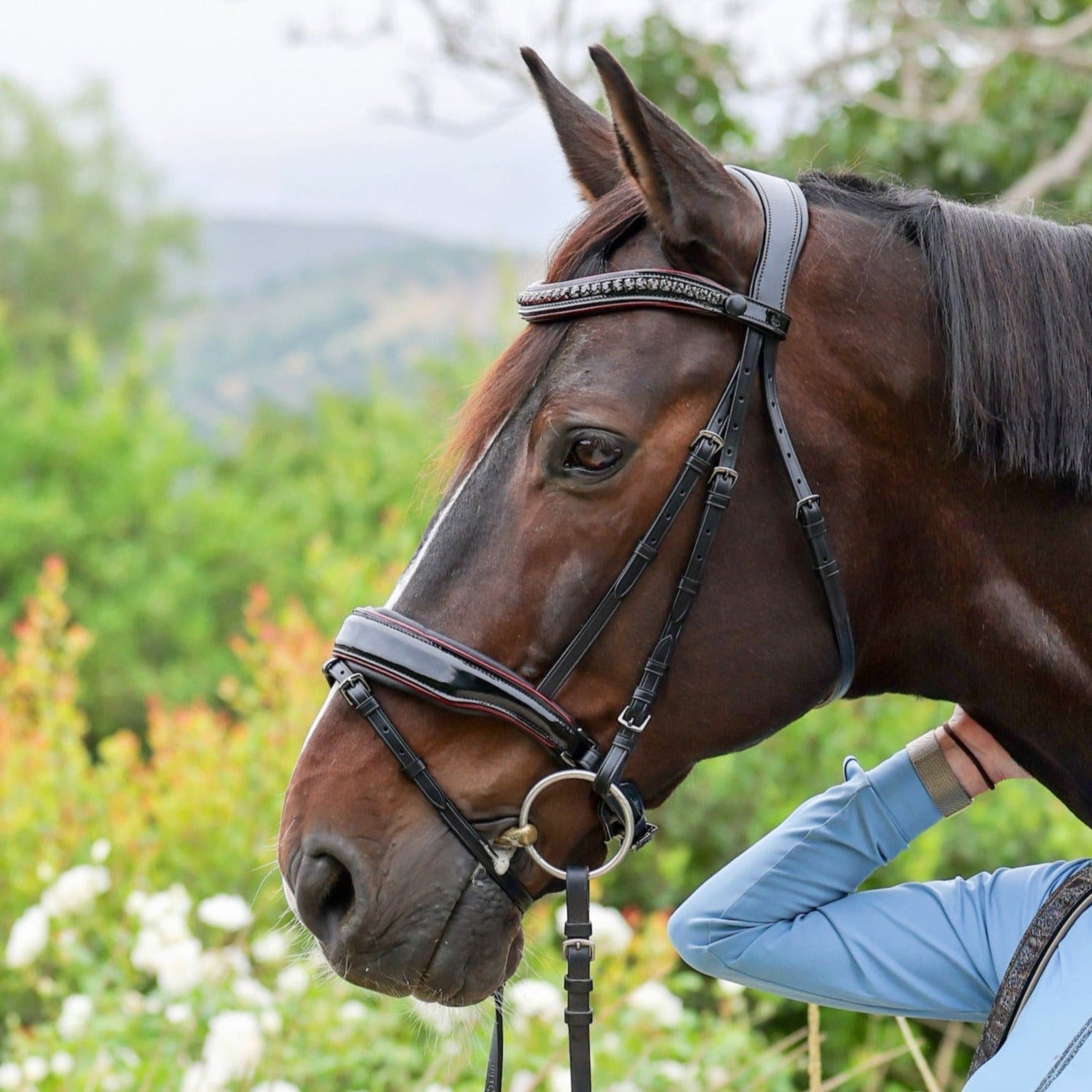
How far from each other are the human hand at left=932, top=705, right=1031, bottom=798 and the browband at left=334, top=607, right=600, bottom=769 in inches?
23.5

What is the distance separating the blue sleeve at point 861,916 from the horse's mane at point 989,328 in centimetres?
57

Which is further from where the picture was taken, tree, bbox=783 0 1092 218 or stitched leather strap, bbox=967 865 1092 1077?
tree, bbox=783 0 1092 218

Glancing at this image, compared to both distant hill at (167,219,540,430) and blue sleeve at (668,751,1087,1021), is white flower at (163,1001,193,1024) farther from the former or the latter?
distant hill at (167,219,540,430)

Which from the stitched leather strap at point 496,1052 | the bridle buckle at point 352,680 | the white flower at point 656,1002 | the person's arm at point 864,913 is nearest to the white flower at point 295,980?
the white flower at point 656,1002

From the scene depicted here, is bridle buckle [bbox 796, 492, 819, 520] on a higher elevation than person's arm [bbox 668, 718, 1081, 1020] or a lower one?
higher

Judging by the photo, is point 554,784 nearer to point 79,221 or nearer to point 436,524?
point 436,524

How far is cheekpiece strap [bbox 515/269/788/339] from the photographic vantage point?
1660mm

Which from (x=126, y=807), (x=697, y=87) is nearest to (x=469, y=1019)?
(x=126, y=807)

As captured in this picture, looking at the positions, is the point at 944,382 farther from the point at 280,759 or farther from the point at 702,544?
the point at 280,759

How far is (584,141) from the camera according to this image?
202 cm

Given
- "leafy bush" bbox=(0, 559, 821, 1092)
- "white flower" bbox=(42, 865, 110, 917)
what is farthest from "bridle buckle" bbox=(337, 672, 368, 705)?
"white flower" bbox=(42, 865, 110, 917)

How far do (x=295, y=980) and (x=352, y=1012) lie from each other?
29cm

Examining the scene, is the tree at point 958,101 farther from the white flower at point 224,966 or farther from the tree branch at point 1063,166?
the white flower at point 224,966

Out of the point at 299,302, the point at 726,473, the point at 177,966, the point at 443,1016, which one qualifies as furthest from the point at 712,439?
the point at 299,302
